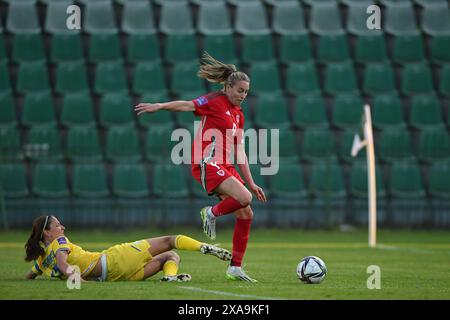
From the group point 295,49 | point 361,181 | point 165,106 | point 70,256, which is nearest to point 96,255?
point 70,256

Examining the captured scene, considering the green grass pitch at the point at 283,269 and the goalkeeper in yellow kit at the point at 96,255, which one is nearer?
the green grass pitch at the point at 283,269

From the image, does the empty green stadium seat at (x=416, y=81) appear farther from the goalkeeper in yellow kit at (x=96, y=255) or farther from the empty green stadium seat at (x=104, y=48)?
the goalkeeper in yellow kit at (x=96, y=255)

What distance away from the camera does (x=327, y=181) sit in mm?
20422

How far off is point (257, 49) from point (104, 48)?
12.4 ft

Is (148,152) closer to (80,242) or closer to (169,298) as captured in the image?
(80,242)

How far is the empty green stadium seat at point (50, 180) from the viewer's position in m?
20.1

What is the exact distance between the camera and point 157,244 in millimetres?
9156

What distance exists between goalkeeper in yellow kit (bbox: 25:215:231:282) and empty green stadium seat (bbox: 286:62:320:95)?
13128mm

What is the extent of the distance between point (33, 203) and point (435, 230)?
8903mm

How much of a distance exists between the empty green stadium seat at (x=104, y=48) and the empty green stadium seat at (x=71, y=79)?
56 centimetres

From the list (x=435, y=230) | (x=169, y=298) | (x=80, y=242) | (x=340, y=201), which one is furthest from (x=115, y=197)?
(x=169, y=298)

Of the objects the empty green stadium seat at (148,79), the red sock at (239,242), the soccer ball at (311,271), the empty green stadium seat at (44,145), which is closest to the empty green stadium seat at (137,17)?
the empty green stadium seat at (148,79)

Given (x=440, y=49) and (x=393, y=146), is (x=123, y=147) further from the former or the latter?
(x=440, y=49)

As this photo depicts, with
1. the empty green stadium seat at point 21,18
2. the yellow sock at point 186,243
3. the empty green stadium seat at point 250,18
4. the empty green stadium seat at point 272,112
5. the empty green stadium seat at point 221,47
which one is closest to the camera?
the yellow sock at point 186,243
